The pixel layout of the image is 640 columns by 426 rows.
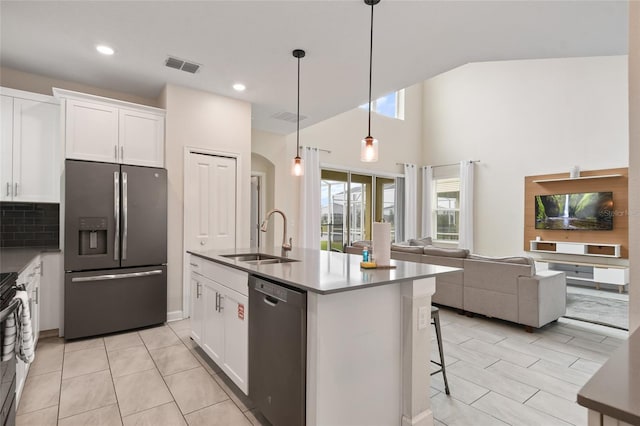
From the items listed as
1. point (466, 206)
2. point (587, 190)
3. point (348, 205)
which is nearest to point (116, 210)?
point (348, 205)

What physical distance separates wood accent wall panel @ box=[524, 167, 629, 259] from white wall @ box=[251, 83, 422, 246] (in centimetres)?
298

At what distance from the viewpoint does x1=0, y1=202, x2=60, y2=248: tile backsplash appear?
11.8 ft

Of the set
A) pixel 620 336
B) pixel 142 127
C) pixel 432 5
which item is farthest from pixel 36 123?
pixel 620 336

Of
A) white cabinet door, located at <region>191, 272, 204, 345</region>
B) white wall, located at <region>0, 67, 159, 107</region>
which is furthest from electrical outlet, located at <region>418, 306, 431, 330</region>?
white wall, located at <region>0, 67, 159, 107</region>

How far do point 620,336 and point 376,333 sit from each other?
11.2ft

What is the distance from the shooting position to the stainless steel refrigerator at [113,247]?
332 cm

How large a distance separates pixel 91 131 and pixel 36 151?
1.84 feet

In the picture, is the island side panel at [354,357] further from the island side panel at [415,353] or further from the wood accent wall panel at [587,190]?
the wood accent wall panel at [587,190]

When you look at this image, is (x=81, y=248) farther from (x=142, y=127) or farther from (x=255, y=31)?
(x=255, y=31)

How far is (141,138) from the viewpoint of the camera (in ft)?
12.7

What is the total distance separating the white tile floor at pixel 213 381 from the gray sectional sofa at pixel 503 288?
253 mm

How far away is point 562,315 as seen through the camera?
405cm

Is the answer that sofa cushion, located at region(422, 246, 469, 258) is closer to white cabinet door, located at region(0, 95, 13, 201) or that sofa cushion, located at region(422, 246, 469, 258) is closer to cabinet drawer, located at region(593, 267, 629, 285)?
cabinet drawer, located at region(593, 267, 629, 285)

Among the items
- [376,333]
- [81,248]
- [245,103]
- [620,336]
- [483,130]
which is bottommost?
[620,336]
